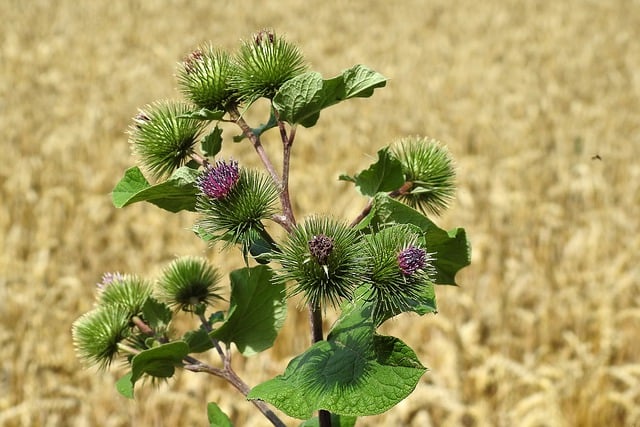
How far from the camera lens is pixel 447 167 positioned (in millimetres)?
1245

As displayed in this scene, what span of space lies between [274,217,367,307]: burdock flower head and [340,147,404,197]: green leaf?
143 millimetres

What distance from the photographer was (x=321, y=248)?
91 centimetres

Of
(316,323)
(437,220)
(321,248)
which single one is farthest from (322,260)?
(437,220)

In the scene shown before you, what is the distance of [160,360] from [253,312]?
6.5 inches

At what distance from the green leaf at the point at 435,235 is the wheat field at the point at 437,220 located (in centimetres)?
122

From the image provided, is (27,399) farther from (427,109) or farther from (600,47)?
(600,47)

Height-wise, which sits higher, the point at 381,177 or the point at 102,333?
the point at 381,177

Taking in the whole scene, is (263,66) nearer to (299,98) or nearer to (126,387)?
(299,98)

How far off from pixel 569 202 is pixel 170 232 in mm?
3389

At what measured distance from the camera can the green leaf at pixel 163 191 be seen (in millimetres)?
956

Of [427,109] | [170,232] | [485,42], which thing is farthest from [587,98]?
[170,232]

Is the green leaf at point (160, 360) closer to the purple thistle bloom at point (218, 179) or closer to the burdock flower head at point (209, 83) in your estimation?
the purple thistle bloom at point (218, 179)

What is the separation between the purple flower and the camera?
91 cm

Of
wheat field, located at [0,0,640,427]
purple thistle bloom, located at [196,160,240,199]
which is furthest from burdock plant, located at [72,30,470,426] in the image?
wheat field, located at [0,0,640,427]
